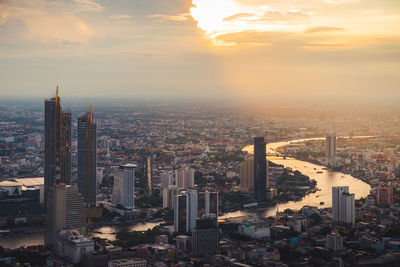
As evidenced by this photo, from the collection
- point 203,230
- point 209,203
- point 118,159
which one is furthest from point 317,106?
point 203,230

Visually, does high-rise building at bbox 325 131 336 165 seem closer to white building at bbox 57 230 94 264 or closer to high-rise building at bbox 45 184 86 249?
high-rise building at bbox 45 184 86 249

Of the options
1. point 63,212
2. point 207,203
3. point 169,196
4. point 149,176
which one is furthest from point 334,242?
point 149,176

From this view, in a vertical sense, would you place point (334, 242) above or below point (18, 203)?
below

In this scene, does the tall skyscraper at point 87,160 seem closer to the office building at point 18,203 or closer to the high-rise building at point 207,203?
the office building at point 18,203

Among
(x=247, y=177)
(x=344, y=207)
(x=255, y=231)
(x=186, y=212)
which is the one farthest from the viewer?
(x=247, y=177)

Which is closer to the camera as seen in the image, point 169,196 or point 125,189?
point 169,196

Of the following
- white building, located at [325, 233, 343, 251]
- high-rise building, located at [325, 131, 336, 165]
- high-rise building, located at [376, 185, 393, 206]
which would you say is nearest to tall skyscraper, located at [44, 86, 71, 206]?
white building, located at [325, 233, 343, 251]

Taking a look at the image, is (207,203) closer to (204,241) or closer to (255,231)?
(255,231)
